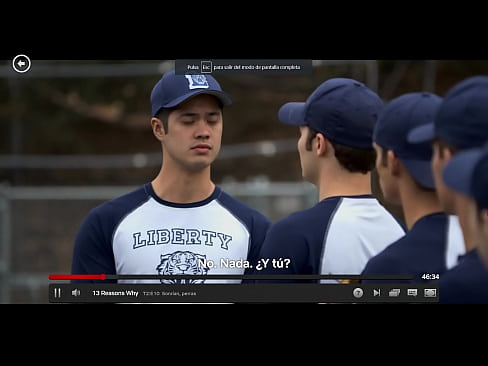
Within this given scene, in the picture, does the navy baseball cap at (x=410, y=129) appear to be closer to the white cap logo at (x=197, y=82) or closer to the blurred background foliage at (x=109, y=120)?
the white cap logo at (x=197, y=82)

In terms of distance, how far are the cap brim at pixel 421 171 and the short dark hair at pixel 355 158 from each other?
0.27 meters

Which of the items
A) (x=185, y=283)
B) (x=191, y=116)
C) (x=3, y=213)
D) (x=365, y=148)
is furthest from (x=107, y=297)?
(x=3, y=213)

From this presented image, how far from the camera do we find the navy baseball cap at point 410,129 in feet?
8.07

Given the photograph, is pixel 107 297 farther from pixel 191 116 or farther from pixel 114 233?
pixel 191 116

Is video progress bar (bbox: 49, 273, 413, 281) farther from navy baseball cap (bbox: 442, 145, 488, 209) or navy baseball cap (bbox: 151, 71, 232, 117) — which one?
navy baseball cap (bbox: 442, 145, 488, 209)

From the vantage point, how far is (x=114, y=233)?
291 cm

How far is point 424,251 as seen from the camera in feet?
8.19

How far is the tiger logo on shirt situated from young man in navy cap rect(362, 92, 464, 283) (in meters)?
0.56

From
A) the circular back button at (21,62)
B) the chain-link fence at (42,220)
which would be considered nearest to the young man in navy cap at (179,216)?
the circular back button at (21,62)

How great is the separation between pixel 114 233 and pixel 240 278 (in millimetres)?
433

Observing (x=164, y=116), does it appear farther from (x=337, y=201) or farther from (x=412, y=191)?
(x=412, y=191)

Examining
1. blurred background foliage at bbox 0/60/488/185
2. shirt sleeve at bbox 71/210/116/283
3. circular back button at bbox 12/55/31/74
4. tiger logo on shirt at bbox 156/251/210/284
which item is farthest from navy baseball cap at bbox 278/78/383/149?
blurred background foliage at bbox 0/60/488/185

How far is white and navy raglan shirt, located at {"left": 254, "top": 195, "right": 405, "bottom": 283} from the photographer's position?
269 cm

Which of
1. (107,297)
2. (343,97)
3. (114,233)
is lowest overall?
(107,297)
